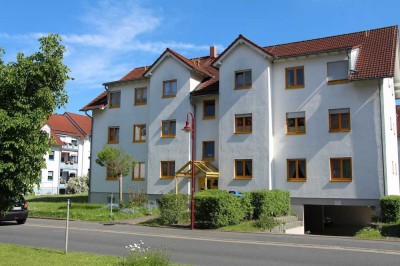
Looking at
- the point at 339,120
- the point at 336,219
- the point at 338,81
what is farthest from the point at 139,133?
the point at 336,219

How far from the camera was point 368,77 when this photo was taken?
2486 centimetres

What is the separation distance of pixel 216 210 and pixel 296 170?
868 cm

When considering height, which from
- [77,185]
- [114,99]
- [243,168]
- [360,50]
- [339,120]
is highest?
[360,50]

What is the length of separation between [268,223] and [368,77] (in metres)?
10.6

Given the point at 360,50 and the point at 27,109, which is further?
the point at 360,50

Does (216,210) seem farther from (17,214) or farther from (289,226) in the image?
(17,214)

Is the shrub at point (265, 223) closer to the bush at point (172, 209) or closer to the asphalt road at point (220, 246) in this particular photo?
the asphalt road at point (220, 246)

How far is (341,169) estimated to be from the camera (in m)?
25.9

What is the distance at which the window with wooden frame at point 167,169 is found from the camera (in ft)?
104

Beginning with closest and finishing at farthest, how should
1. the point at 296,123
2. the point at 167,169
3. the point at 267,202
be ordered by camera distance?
the point at 267,202 < the point at 296,123 < the point at 167,169

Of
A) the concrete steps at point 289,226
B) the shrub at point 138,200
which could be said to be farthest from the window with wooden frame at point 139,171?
the concrete steps at point 289,226

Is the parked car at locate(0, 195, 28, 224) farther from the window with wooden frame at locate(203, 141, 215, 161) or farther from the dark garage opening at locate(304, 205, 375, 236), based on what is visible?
the dark garage opening at locate(304, 205, 375, 236)

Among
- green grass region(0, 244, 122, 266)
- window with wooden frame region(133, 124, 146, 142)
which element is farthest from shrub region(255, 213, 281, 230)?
window with wooden frame region(133, 124, 146, 142)

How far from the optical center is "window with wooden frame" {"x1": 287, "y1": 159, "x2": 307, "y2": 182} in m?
27.2
